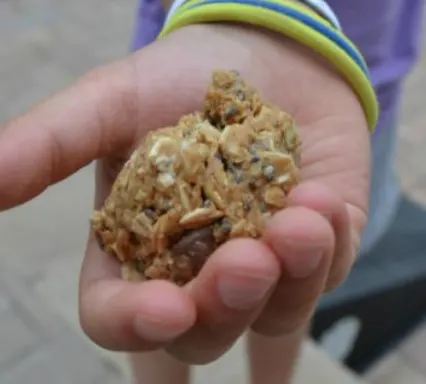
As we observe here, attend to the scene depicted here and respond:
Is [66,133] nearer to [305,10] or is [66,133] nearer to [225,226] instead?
[225,226]

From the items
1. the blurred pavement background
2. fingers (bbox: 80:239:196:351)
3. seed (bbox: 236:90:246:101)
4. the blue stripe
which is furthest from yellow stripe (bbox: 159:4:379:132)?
the blurred pavement background

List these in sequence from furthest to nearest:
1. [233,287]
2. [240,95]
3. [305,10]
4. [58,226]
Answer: [58,226]
[305,10]
[240,95]
[233,287]

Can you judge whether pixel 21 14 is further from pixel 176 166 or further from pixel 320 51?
pixel 176 166

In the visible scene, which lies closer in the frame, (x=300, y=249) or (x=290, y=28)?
(x=300, y=249)

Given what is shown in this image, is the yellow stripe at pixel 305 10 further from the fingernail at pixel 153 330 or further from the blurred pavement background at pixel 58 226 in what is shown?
the blurred pavement background at pixel 58 226

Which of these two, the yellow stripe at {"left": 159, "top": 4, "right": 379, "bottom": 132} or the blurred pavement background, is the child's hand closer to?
the yellow stripe at {"left": 159, "top": 4, "right": 379, "bottom": 132}

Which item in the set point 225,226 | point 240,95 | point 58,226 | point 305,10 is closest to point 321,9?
point 305,10

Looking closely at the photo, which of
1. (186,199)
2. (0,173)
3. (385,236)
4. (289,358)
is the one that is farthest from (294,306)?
(385,236)

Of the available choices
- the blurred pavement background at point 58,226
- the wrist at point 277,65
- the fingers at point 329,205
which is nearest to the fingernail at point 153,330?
the fingers at point 329,205
